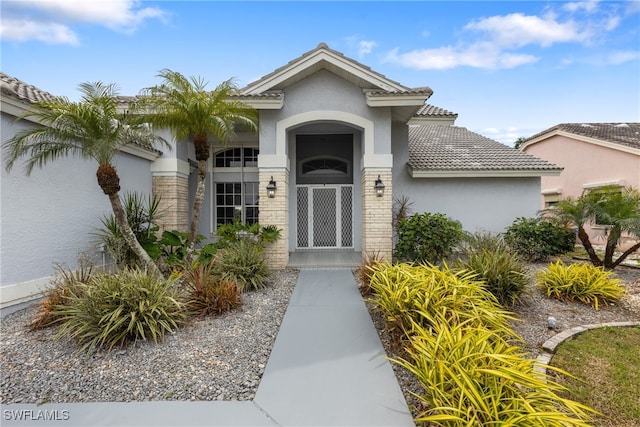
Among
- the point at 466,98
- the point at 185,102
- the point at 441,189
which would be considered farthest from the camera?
the point at 466,98

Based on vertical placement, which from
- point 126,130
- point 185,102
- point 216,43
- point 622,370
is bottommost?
point 622,370

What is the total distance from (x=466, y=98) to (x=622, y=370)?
15665mm

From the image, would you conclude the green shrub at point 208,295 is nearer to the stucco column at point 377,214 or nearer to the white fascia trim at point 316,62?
the stucco column at point 377,214

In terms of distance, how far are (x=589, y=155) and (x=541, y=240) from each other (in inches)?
472

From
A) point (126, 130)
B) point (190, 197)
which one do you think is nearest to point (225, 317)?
point (126, 130)

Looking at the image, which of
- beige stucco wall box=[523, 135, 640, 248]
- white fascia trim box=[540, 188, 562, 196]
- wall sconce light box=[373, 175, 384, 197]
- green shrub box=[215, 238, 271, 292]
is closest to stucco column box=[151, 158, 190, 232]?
green shrub box=[215, 238, 271, 292]

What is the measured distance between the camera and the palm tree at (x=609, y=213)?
9.33m

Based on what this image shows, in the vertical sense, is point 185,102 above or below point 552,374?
above

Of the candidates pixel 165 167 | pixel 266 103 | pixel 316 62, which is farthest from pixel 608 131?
pixel 165 167

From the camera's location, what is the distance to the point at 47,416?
3.49 metres

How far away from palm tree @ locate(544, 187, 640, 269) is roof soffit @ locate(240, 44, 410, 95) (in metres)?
6.94

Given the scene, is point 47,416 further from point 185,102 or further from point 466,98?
point 466,98

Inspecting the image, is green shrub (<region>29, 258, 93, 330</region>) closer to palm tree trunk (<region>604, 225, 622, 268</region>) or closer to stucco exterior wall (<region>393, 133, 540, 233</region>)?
stucco exterior wall (<region>393, 133, 540, 233</region>)

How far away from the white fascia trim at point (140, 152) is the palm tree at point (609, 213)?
14494mm
